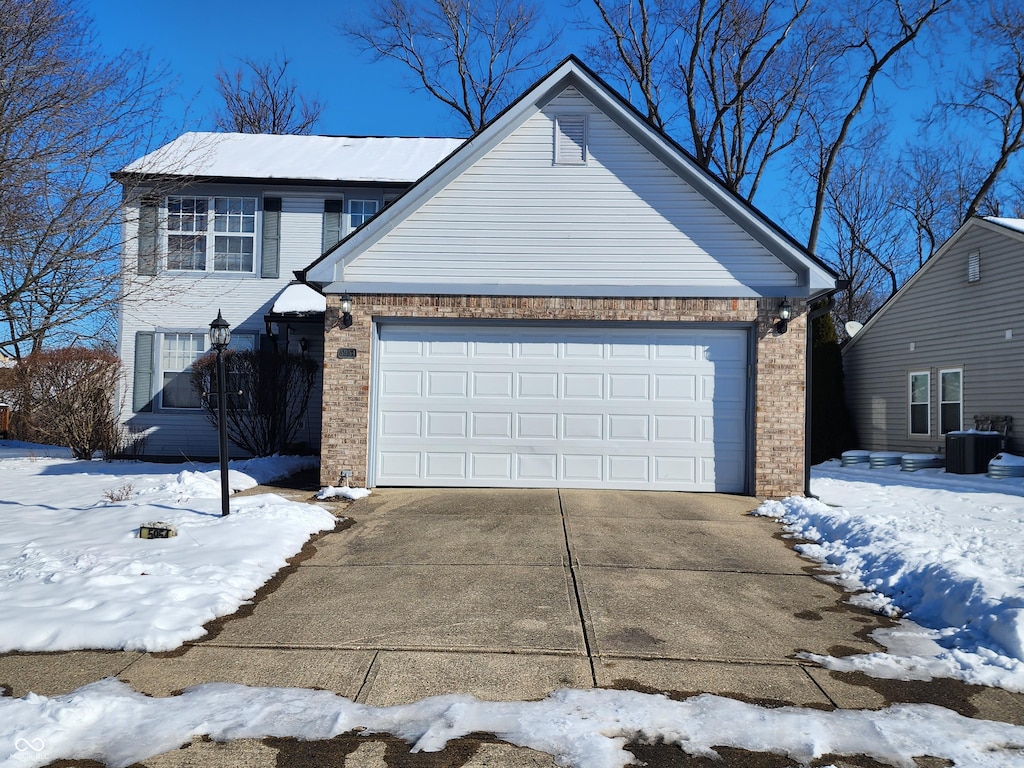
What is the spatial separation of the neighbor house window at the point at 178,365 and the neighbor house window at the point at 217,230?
1575 millimetres

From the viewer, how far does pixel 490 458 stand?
10352mm

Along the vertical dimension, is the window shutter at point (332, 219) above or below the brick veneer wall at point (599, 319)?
above

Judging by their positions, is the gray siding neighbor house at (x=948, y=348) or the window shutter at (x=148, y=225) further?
the gray siding neighbor house at (x=948, y=348)

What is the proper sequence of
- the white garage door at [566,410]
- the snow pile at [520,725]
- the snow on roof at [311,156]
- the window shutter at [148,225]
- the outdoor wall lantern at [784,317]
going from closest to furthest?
the snow pile at [520,725] → the outdoor wall lantern at [784,317] → the white garage door at [566,410] → the window shutter at [148,225] → the snow on roof at [311,156]

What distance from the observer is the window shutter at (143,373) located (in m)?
15.4

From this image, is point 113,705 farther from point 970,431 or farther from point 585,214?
point 970,431

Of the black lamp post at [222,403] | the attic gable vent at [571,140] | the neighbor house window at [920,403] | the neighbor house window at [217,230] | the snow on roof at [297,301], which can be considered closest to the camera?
the black lamp post at [222,403]

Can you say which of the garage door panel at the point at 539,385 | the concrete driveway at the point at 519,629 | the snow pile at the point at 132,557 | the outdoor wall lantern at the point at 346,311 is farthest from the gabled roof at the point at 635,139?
the concrete driveway at the point at 519,629

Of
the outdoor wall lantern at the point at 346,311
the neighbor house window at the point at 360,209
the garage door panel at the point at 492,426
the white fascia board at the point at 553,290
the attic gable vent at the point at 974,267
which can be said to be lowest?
the garage door panel at the point at 492,426

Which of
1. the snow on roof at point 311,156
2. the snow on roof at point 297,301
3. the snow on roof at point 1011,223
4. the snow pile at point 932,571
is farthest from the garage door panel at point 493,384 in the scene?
the snow on roof at point 1011,223

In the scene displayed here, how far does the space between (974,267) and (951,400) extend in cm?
305

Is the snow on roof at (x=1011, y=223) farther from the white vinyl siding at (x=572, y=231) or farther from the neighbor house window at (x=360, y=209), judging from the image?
the neighbor house window at (x=360, y=209)

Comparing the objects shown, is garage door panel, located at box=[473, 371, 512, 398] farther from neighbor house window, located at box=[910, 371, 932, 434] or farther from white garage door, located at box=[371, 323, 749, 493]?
neighbor house window, located at box=[910, 371, 932, 434]

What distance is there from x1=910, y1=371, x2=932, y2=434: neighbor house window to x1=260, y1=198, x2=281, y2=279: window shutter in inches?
609
